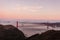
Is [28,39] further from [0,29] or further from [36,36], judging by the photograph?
[0,29]

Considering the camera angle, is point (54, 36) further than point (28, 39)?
No

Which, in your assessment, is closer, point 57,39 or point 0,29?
point 57,39

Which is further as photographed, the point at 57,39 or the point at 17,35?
the point at 17,35

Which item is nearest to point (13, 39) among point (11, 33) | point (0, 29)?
point (11, 33)

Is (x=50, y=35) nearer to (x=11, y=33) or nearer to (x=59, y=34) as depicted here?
(x=59, y=34)

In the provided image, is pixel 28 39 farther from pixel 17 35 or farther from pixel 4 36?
pixel 4 36

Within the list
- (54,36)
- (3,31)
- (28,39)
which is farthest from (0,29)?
(54,36)

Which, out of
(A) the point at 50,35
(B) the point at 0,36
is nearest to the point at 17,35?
(B) the point at 0,36
